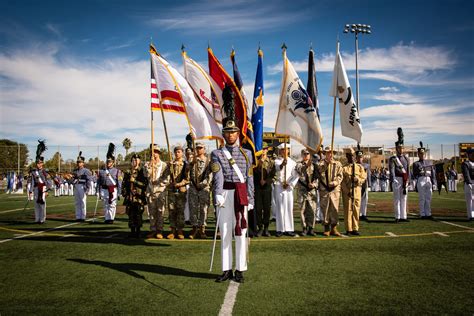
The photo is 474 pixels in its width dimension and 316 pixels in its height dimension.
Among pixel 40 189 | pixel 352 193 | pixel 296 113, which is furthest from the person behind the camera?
pixel 40 189

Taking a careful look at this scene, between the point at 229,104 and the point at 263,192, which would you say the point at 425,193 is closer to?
the point at 263,192

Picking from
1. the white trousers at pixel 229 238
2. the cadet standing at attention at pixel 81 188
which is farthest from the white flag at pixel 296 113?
the cadet standing at attention at pixel 81 188

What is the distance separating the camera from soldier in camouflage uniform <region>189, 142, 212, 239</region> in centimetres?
911

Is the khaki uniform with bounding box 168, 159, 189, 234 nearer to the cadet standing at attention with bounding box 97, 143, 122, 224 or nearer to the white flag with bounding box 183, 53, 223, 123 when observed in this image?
the white flag with bounding box 183, 53, 223, 123

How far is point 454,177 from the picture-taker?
29016mm

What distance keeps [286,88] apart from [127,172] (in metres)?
5.04

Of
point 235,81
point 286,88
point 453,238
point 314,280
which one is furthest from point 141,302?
point 453,238

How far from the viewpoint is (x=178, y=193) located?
896 centimetres

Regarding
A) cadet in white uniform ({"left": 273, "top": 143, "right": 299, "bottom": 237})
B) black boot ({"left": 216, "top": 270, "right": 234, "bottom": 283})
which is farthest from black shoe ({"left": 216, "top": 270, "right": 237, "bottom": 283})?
cadet in white uniform ({"left": 273, "top": 143, "right": 299, "bottom": 237})

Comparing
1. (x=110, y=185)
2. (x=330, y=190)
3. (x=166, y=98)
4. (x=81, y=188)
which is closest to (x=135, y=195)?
(x=166, y=98)

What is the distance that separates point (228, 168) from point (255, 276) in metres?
1.80

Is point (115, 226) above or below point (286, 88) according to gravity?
below

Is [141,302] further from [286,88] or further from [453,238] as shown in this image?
[453,238]

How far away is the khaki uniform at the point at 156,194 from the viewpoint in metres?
8.98
